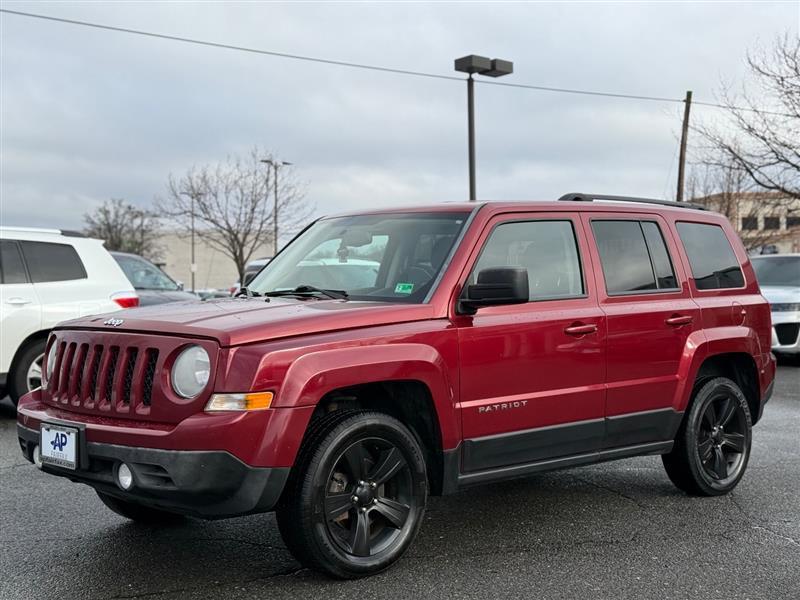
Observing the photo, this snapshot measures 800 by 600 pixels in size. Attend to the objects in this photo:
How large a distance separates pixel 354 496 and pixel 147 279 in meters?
9.93

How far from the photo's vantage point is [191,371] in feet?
12.4

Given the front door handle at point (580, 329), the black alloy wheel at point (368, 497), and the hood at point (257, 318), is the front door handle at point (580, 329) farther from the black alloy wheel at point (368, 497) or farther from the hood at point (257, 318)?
the black alloy wheel at point (368, 497)

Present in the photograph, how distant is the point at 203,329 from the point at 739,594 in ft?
8.57

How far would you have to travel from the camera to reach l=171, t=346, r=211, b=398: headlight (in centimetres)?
375

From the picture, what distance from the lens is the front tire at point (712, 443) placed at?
5535 mm

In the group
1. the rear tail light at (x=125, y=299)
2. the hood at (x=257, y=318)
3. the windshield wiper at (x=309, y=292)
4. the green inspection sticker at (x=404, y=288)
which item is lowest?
the rear tail light at (x=125, y=299)

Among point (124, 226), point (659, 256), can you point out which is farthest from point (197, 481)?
point (124, 226)

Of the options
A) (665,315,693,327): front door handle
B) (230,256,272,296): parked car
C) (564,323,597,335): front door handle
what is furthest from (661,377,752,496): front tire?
(230,256,272,296): parked car

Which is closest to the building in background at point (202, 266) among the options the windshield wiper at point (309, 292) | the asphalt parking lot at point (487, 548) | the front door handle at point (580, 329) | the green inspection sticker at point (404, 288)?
the asphalt parking lot at point (487, 548)

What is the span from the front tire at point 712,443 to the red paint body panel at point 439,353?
0.25m

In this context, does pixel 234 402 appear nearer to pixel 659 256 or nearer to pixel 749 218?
pixel 659 256

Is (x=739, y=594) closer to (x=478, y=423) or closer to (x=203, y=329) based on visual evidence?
(x=478, y=423)

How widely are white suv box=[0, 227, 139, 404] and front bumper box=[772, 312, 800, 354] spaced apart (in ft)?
29.8

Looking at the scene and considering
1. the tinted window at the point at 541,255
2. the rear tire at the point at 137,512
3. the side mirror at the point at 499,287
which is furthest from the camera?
the rear tire at the point at 137,512
